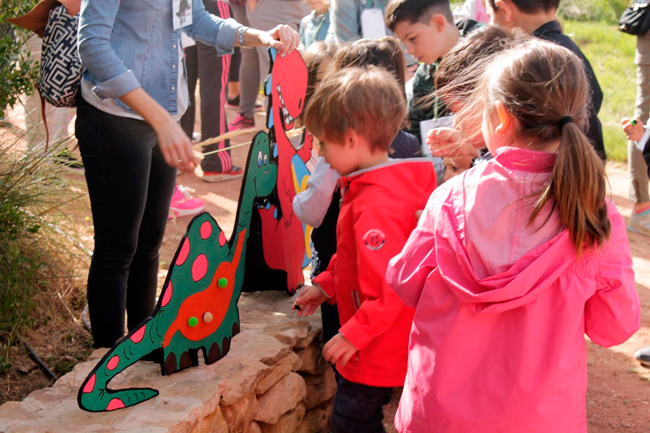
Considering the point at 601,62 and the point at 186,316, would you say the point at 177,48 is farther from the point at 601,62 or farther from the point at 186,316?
the point at 601,62

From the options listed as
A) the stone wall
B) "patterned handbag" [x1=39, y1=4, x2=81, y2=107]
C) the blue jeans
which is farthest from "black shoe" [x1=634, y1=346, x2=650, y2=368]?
"patterned handbag" [x1=39, y1=4, x2=81, y2=107]

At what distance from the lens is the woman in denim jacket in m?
1.97

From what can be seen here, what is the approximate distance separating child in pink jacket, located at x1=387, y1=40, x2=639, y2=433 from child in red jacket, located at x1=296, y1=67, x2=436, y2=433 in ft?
1.14

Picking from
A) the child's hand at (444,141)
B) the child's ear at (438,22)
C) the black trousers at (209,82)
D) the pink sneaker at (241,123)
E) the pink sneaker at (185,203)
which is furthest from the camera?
the pink sneaker at (241,123)

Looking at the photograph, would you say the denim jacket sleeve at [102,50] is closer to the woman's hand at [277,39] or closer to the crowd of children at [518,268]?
the woman's hand at [277,39]

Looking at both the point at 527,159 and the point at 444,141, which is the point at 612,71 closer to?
the point at 444,141

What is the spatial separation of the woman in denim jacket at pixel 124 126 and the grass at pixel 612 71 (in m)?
5.41

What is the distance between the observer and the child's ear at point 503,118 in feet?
5.05

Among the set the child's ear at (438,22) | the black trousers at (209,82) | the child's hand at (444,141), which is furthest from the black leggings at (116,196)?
the black trousers at (209,82)

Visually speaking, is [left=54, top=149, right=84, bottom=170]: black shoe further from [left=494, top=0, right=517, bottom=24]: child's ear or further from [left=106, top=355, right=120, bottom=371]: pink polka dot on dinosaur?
[left=494, top=0, right=517, bottom=24]: child's ear

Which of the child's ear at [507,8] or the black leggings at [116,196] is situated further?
the child's ear at [507,8]

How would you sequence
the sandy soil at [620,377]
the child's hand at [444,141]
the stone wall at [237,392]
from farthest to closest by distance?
the sandy soil at [620,377]
the child's hand at [444,141]
the stone wall at [237,392]

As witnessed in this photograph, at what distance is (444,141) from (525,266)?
884 mm

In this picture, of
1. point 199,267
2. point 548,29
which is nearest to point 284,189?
point 199,267
